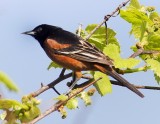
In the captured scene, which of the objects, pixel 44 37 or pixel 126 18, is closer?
pixel 126 18

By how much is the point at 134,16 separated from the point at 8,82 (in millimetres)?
1991

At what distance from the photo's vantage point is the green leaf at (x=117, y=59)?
2.60 m

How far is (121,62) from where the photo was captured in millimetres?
2668

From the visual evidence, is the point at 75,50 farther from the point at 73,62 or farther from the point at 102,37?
the point at 102,37

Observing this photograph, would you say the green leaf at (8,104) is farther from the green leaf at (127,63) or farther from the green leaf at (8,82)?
the green leaf at (127,63)

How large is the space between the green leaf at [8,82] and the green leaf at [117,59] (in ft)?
5.13

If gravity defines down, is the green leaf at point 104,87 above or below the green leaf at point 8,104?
below

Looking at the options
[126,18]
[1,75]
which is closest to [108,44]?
[126,18]

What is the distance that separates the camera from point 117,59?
9.07 ft

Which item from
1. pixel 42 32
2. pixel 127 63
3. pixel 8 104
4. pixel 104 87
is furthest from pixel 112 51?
pixel 42 32

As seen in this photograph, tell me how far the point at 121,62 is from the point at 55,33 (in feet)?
8.51

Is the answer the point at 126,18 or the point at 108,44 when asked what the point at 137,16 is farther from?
the point at 108,44

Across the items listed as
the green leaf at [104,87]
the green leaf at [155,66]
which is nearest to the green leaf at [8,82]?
the green leaf at [104,87]

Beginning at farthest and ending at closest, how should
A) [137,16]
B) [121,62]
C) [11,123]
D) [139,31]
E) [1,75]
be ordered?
[139,31]
[137,16]
[121,62]
[11,123]
[1,75]
